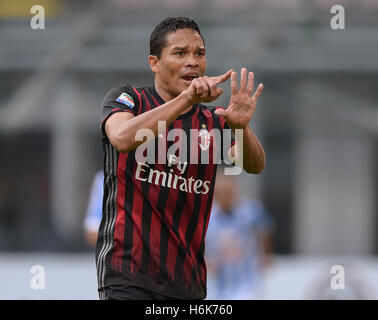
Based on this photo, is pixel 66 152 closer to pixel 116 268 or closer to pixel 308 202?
pixel 308 202

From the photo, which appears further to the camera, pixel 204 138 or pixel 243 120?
pixel 204 138

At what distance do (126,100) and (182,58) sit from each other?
1.05 ft

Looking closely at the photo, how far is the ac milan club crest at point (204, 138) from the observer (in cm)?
378

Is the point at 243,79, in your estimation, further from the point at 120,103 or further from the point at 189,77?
the point at 120,103

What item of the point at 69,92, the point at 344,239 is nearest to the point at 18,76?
the point at 69,92

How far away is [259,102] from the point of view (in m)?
13.7

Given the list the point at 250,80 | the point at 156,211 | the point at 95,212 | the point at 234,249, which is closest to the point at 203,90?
the point at 250,80

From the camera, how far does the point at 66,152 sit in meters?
14.0

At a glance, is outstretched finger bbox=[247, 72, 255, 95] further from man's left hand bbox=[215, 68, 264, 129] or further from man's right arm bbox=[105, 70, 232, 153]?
man's right arm bbox=[105, 70, 232, 153]

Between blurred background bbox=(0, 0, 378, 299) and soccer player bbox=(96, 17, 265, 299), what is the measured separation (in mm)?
9144

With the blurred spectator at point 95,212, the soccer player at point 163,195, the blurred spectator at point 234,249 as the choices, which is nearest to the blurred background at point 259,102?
the blurred spectator at point 234,249

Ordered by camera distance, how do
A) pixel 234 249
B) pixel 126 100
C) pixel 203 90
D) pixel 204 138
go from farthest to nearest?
pixel 234 249
pixel 204 138
pixel 126 100
pixel 203 90

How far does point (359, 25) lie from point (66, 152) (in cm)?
557

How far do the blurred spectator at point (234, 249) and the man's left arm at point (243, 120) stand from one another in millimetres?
4331
